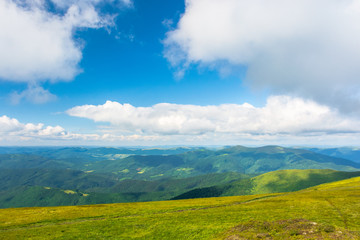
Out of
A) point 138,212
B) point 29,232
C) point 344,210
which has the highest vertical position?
point 344,210

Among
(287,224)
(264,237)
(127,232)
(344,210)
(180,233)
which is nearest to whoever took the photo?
(264,237)

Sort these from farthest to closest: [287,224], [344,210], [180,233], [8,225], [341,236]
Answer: [8,225]
[344,210]
[180,233]
[287,224]
[341,236]

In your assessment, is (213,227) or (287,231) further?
(213,227)

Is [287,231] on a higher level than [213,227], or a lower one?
higher

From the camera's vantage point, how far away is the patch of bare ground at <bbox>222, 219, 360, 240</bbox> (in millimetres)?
29672

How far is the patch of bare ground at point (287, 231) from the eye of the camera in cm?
2967

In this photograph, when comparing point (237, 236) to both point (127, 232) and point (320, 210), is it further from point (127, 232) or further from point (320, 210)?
point (320, 210)

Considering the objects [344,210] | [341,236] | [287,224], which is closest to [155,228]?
[287,224]

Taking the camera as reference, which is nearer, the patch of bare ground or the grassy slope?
the patch of bare ground

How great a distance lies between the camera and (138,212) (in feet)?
207

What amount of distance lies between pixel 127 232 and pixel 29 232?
80.8ft

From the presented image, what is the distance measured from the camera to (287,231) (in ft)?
108

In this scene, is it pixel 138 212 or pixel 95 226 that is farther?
pixel 138 212

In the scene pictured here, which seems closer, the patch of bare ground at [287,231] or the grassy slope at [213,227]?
the patch of bare ground at [287,231]
